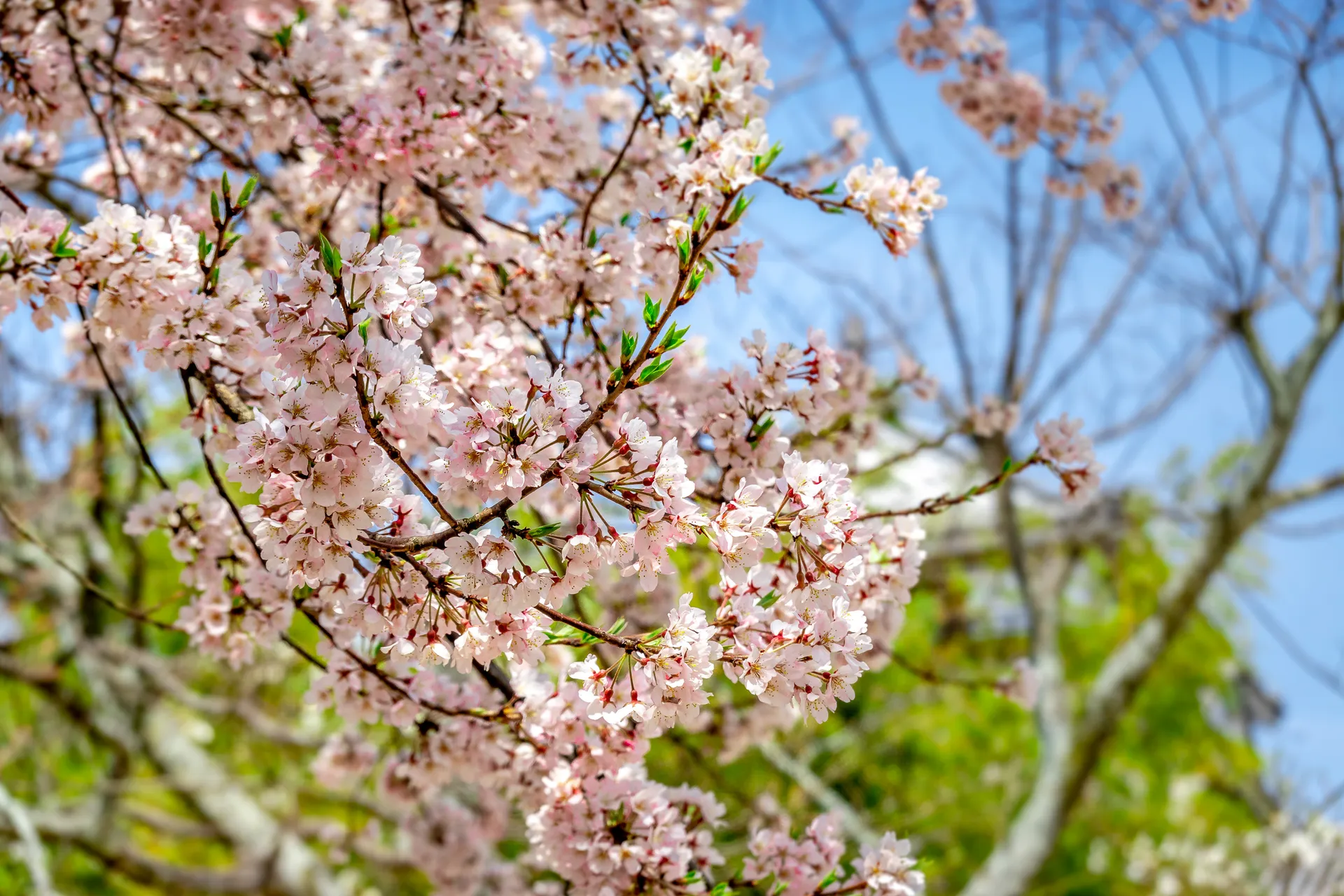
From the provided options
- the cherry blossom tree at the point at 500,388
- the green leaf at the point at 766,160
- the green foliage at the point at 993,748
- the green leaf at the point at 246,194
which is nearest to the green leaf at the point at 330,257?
the cherry blossom tree at the point at 500,388

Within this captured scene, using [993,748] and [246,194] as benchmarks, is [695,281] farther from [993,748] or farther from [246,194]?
[993,748]

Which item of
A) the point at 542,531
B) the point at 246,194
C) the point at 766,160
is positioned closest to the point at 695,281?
the point at 542,531

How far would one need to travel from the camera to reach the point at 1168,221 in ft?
21.7

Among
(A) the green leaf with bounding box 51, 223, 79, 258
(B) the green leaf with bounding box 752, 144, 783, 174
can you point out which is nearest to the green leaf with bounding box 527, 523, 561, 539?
(B) the green leaf with bounding box 752, 144, 783, 174

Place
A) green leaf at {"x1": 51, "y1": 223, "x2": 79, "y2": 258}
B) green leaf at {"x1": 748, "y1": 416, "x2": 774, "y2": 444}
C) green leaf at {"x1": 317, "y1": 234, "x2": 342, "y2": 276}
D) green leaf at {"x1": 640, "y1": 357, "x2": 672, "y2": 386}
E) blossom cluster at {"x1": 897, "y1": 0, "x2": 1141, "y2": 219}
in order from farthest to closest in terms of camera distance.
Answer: blossom cluster at {"x1": 897, "y1": 0, "x2": 1141, "y2": 219} → green leaf at {"x1": 748, "y1": 416, "x2": 774, "y2": 444} → green leaf at {"x1": 51, "y1": 223, "x2": 79, "y2": 258} → green leaf at {"x1": 640, "y1": 357, "x2": 672, "y2": 386} → green leaf at {"x1": 317, "y1": 234, "x2": 342, "y2": 276}

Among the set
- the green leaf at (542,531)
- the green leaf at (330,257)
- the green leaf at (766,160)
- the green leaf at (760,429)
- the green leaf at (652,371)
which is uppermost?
the green leaf at (766,160)

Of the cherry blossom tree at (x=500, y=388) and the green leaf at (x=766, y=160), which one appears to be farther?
the green leaf at (x=766, y=160)

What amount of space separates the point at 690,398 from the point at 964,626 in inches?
473

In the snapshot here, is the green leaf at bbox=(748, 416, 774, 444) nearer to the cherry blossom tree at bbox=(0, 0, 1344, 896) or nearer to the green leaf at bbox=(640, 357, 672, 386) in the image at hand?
the cherry blossom tree at bbox=(0, 0, 1344, 896)

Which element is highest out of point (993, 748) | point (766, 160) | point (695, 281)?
point (993, 748)

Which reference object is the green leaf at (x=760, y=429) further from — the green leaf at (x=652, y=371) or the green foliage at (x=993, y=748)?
the green foliage at (x=993, y=748)

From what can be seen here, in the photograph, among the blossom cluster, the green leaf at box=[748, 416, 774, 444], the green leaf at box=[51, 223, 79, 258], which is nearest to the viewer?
the green leaf at box=[51, 223, 79, 258]

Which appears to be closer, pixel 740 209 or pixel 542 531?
pixel 542 531

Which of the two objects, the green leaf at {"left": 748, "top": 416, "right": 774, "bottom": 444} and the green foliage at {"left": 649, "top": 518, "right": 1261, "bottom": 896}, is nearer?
the green leaf at {"left": 748, "top": 416, "right": 774, "bottom": 444}
